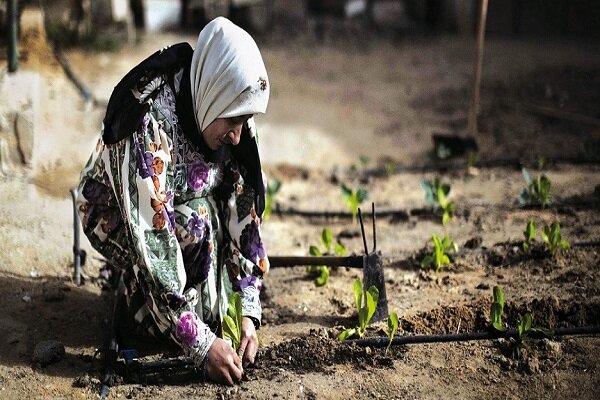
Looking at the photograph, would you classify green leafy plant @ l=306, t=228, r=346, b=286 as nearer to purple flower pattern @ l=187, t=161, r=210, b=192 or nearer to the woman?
the woman

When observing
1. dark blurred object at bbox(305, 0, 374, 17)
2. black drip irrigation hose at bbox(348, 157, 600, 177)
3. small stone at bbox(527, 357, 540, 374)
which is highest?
dark blurred object at bbox(305, 0, 374, 17)

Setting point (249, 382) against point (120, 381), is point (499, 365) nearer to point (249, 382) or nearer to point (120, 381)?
point (249, 382)

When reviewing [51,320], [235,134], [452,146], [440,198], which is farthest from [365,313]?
[452,146]

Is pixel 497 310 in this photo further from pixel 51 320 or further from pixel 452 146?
pixel 452 146

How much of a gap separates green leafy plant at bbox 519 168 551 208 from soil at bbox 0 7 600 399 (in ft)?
0.23

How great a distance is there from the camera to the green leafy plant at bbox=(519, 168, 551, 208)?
14.9 feet

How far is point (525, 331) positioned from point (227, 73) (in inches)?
63.3

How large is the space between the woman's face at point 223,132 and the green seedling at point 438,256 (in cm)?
141

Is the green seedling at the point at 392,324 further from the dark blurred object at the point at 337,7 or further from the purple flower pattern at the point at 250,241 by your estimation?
the dark blurred object at the point at 337,7

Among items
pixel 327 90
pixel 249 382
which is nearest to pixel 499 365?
pixel 249 382

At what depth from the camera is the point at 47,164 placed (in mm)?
4953

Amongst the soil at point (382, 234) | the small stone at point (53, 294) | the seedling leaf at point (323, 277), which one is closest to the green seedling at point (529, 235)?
the soil at point (382, 234)

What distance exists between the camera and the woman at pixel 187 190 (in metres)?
2.82

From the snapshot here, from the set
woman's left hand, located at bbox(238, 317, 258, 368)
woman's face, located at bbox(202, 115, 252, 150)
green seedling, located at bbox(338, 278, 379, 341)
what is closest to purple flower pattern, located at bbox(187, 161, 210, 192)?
woman's face, located at bbox(202, 115, 252, 150)
